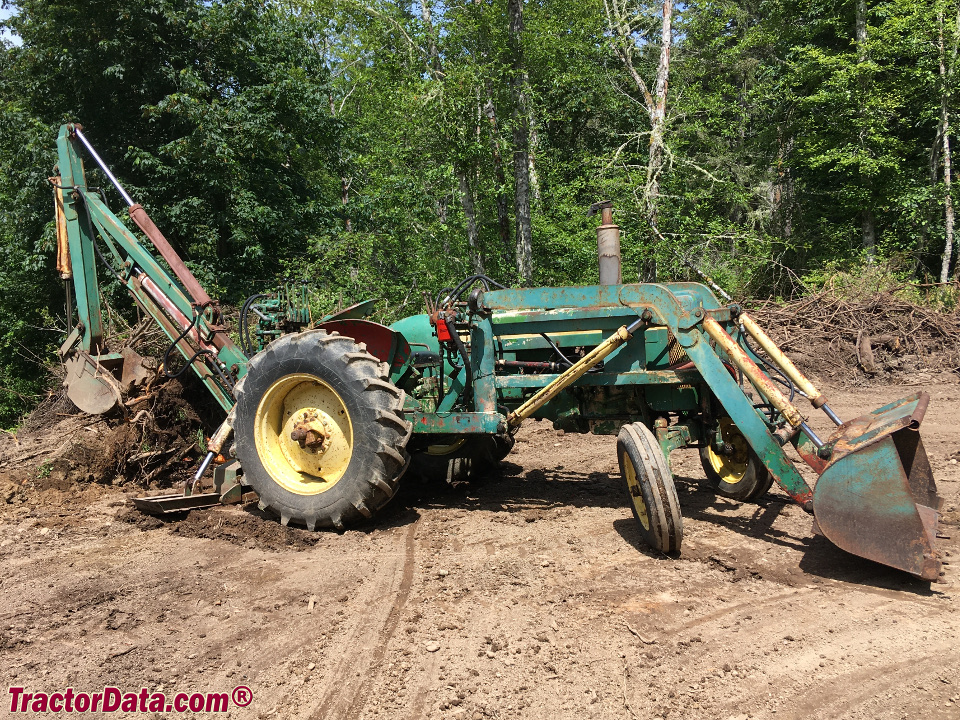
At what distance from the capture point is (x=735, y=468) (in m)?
5.45

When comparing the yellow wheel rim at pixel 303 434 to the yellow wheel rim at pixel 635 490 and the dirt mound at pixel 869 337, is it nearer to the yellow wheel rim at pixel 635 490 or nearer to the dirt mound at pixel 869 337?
the yellow wheel rim at pixel 635 490

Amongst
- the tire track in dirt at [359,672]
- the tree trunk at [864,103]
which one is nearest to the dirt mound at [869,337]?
the tree trunk at [864,103]

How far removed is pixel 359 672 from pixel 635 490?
2062 millimetres

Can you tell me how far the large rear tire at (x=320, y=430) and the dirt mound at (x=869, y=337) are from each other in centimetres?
751

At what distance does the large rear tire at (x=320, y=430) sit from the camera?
189 inches

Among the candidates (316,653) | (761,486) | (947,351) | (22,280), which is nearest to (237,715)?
(316,653)

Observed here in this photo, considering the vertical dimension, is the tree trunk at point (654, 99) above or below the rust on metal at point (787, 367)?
above

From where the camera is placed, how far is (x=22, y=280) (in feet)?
56.3

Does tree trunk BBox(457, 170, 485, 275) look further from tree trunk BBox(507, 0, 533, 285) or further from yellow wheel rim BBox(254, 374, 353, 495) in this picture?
yellow wheel rim BBox(254, 374, 353, 495)

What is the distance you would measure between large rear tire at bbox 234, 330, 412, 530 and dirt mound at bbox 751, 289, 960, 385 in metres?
7.51

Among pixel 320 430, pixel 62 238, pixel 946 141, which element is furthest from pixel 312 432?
pixel 946 141

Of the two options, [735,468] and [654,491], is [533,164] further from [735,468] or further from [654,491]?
[654,491]

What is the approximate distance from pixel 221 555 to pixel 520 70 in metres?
11.1

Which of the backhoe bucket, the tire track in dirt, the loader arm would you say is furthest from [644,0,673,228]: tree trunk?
the tire track in dirt
